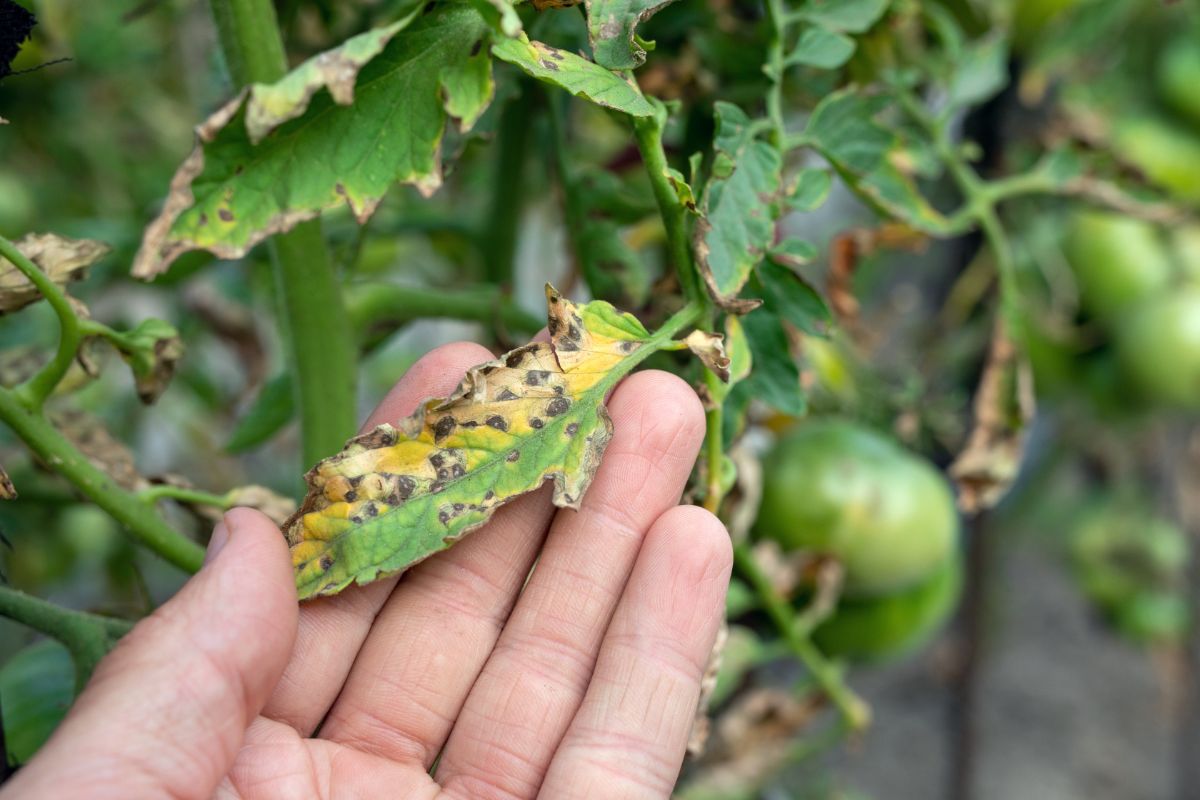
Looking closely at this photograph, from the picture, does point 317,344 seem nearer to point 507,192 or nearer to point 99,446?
point 99,446

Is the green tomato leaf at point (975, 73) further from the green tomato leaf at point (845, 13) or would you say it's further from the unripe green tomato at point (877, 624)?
the unripe green tomato at point (877, 624)

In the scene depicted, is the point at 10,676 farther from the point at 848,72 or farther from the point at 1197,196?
the point at 1197,196

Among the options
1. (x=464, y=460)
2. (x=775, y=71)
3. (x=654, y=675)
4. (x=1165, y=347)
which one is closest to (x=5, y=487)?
(x=464, y=460)

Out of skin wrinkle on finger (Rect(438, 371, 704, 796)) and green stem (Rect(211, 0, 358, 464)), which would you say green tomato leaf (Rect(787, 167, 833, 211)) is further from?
green stem (Rect(211, 0, 358, 464))

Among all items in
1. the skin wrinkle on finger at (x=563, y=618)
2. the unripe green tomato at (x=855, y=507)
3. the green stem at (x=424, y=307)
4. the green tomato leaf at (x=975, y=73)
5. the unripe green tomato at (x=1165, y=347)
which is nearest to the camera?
the skin wrinkle on finger at (x=563, y=618)

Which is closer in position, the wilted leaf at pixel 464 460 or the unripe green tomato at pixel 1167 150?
the wilted leaf at pixel 464 460

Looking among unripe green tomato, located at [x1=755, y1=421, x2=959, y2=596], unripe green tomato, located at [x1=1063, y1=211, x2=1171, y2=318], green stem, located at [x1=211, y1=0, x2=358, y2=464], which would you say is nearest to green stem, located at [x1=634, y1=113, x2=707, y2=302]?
green stem, located at [x1=211, y1=0, x2=358, y2=464]

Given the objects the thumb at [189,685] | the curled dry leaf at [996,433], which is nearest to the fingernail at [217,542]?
the thumb at [189,685]
